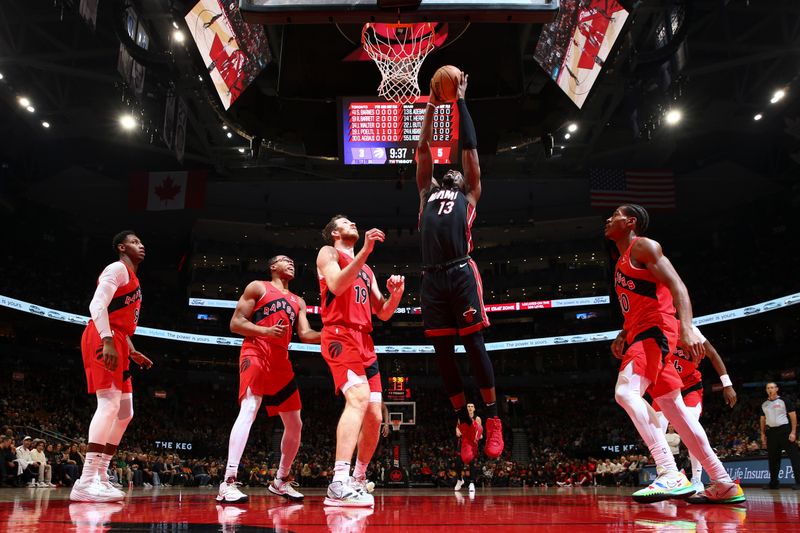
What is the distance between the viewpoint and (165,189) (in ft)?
76.1

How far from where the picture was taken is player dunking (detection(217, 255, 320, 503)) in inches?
223

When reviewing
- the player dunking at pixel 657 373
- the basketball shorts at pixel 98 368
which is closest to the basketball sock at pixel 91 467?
the basketball shorts at pixel 98 368

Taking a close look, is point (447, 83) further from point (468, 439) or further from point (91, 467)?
point (91, 467)

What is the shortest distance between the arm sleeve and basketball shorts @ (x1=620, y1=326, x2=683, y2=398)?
416 centimetres

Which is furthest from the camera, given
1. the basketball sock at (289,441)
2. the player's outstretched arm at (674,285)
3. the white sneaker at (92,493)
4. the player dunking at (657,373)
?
the basketball sock at (289,441)

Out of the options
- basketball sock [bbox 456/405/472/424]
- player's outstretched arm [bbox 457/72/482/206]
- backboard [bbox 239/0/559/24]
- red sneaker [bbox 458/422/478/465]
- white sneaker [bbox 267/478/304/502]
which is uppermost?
backboard [bbox 239/0/559/24]

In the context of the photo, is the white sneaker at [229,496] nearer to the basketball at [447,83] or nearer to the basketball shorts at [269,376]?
the basketball shorts at [269,376]

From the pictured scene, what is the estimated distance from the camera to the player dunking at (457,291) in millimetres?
4539

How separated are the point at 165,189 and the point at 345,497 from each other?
68.6 ft

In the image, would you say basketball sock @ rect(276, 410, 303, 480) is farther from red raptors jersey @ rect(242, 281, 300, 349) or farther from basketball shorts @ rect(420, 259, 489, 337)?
basketball shorts @ rect(420, 259, 489, 337)

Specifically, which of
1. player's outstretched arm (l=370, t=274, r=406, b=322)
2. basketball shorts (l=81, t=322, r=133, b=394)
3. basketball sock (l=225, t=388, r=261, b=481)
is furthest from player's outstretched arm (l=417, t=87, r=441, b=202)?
basketball shorts (l=81, t=322, r=133, b=394)

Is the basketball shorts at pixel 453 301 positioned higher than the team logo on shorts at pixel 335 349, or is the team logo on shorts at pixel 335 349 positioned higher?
the basketball shorts at pixel 453 301

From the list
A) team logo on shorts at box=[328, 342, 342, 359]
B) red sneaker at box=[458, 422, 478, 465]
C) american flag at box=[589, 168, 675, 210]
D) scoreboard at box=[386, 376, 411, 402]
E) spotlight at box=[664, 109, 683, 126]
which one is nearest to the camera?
red sneaker at box=[458, 422, 478, 465]

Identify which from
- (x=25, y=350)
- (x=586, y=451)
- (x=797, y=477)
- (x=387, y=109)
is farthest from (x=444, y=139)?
(x=25, y=350)
